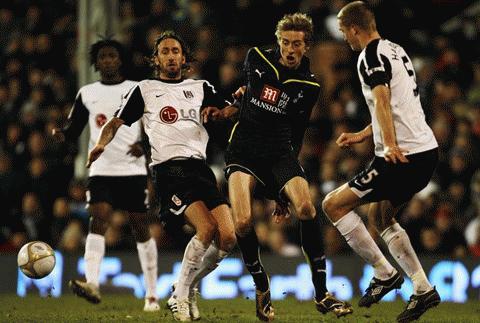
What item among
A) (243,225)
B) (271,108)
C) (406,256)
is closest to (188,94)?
(271,108)

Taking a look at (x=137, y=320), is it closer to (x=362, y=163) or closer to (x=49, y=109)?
(x=362, y=163)

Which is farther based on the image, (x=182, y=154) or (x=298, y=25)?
(x=182, y=154)

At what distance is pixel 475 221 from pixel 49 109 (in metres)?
6.77

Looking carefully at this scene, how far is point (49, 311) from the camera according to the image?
11.0m

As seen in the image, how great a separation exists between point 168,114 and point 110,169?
1697 mm

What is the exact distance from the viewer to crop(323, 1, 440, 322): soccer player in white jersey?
29.4 ft

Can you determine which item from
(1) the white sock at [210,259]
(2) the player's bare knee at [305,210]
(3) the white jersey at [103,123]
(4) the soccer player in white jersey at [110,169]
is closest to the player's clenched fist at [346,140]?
(2) the player's bare knee at [305,210]

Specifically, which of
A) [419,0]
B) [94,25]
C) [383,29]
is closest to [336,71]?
[383,29]

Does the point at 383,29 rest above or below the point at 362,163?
above

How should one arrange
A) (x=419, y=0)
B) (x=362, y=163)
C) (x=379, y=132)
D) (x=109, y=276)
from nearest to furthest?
(x=379, y=132) < (x=109, y=276) < (x=362, y=163) < (x=419, y=0)

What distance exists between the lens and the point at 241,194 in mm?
9523

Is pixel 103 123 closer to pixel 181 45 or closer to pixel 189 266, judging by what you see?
pixel 181 45

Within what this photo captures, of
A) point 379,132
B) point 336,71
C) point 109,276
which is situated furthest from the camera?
point 336,71

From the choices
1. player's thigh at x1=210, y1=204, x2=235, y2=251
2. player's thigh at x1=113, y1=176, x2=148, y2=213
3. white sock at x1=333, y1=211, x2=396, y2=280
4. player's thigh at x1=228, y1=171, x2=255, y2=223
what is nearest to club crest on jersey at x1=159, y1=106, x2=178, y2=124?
player's thigh at x1=228, y1=171, x2=255, y2=223
